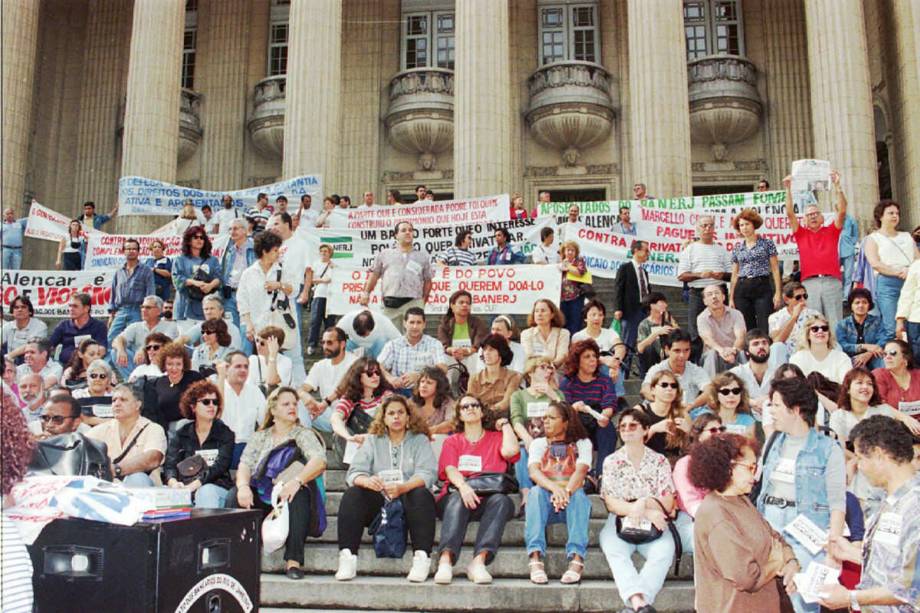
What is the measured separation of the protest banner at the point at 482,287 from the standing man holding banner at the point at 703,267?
6.16ft

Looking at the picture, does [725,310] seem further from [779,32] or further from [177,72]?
[779,32]

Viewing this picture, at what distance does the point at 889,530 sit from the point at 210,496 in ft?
16.6

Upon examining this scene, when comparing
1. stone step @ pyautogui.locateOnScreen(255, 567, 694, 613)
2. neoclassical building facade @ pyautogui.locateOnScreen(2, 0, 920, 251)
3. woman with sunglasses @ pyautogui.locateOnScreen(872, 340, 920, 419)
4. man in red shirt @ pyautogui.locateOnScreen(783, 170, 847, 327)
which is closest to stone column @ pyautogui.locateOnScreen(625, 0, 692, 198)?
neoclassical building facade @ pyautogui.locateOnScreen(2, 0, 920, 251)

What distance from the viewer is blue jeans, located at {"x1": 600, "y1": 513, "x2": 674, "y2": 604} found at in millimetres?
6312

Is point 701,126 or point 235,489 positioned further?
point 701,126

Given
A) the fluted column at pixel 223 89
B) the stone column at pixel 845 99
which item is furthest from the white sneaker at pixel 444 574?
the fluted column at pixel 223 89

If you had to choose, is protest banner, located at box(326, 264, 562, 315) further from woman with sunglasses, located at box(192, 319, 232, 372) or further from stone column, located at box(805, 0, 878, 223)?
stone column, located at box(805, 0, 878, 223)

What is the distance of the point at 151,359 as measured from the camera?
9430 millimetres

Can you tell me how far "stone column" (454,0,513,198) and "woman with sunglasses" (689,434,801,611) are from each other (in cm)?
1439

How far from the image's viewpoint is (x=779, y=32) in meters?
25.2

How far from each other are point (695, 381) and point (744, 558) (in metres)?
4.35

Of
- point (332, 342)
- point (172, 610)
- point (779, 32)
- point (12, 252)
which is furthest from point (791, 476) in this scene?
point (779, 32)

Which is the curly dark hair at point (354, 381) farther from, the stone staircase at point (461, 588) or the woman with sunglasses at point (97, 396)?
the woman with sunglasses at point (97, 396)

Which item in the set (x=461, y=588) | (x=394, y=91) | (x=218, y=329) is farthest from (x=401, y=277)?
(x=394, y=91)
